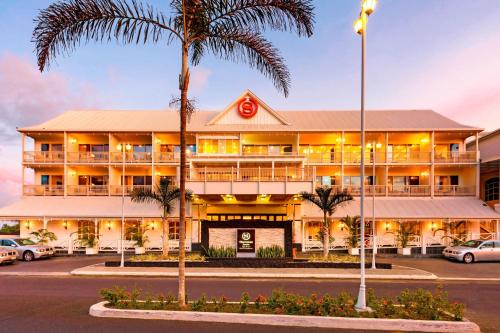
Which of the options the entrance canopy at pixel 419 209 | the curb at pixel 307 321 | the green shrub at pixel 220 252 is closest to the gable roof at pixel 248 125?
the entrance canopy at pixel 419 209

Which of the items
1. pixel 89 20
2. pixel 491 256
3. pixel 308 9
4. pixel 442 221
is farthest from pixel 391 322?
pixel 442 221

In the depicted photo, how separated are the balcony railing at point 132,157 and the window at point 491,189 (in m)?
34.2

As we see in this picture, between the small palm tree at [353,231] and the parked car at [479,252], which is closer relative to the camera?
the parked car at [479,252]

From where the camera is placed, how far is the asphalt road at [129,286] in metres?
8.30

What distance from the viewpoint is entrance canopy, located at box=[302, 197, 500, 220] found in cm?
2697

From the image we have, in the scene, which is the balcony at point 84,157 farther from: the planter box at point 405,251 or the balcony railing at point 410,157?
the balcony railing at point 410,157

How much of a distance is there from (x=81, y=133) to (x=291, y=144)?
2086 centimetres

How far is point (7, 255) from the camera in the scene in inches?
826

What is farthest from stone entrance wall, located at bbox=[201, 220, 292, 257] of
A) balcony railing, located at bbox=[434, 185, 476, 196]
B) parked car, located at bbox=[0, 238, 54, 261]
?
balcony railing, located at bbox=[434, 185, 476, 196]

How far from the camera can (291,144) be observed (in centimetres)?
3259

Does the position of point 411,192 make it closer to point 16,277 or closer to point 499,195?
point 499,195

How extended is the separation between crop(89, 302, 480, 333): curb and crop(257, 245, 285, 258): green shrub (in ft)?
38.9

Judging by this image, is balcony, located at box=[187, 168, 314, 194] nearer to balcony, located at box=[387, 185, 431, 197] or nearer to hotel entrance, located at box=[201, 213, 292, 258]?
hotel entrance, located at box=[201, 213, 292, 258]

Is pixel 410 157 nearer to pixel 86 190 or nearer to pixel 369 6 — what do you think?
pixel 369 6
